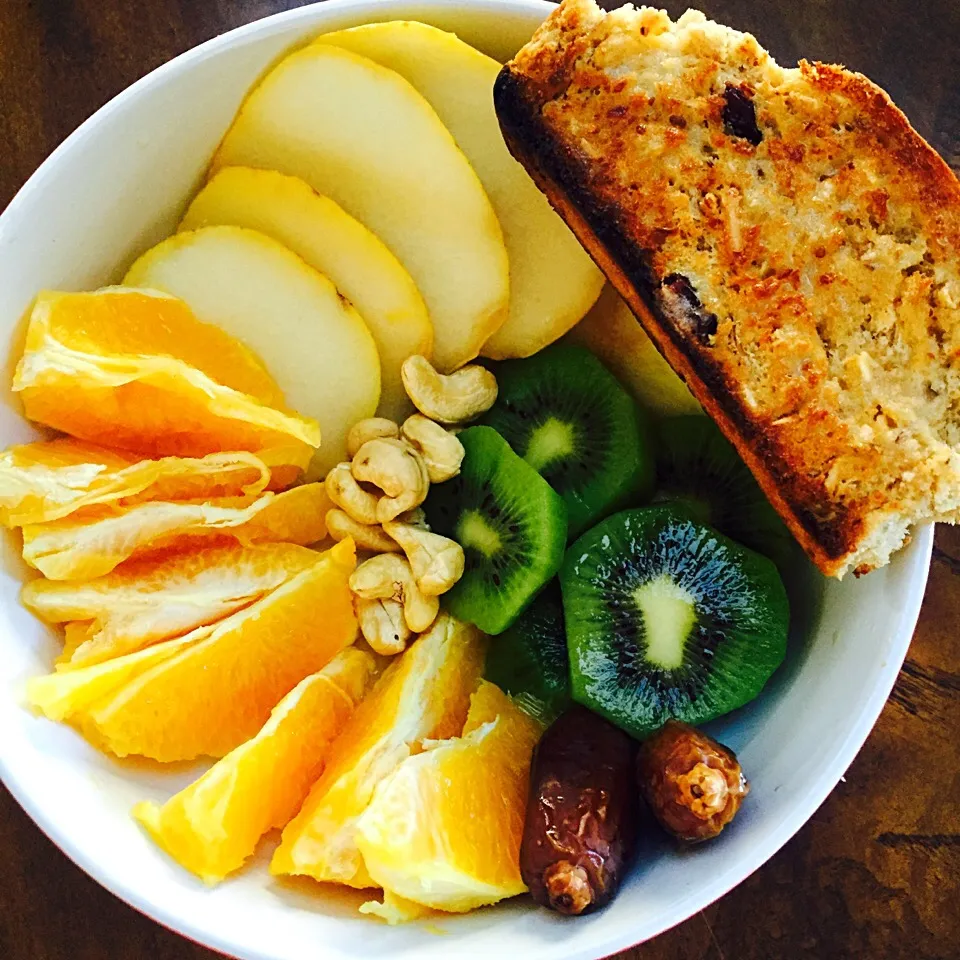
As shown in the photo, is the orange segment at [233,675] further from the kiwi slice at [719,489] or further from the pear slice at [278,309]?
the kiwi slice at [719,489]

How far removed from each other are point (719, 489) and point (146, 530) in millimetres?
672

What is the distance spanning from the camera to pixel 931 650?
1386 millimetres

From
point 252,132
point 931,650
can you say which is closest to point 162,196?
point 252,132

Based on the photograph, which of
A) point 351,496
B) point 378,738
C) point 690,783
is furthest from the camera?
point 351,496

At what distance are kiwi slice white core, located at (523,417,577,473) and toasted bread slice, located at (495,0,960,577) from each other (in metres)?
0.22

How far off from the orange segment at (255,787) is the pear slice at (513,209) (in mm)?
477

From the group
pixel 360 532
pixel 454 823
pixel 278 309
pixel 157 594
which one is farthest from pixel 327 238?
pixel 454 823

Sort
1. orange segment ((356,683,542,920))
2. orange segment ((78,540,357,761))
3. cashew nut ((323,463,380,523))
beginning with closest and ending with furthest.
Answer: orange segment ((356,683,542,920)) < orange segment ((78,540,357,761)) < cashew nut ((323,463,380,523))

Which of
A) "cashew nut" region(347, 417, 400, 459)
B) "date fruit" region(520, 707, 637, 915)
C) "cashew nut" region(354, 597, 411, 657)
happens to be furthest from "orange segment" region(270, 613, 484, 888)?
"cashew nut" region(347, 417, 400, 459)

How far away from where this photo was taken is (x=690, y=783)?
1.03 meters

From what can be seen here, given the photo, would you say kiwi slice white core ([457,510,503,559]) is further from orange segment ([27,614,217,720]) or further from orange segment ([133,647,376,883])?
orange segment ([27,614,217,720])

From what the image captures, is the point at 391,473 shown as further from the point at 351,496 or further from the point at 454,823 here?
the point at 454,823

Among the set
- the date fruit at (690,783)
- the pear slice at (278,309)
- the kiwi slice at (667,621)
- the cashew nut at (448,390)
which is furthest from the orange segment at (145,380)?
the date fruit at (690,783)

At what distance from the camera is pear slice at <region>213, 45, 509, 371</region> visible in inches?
46.6
